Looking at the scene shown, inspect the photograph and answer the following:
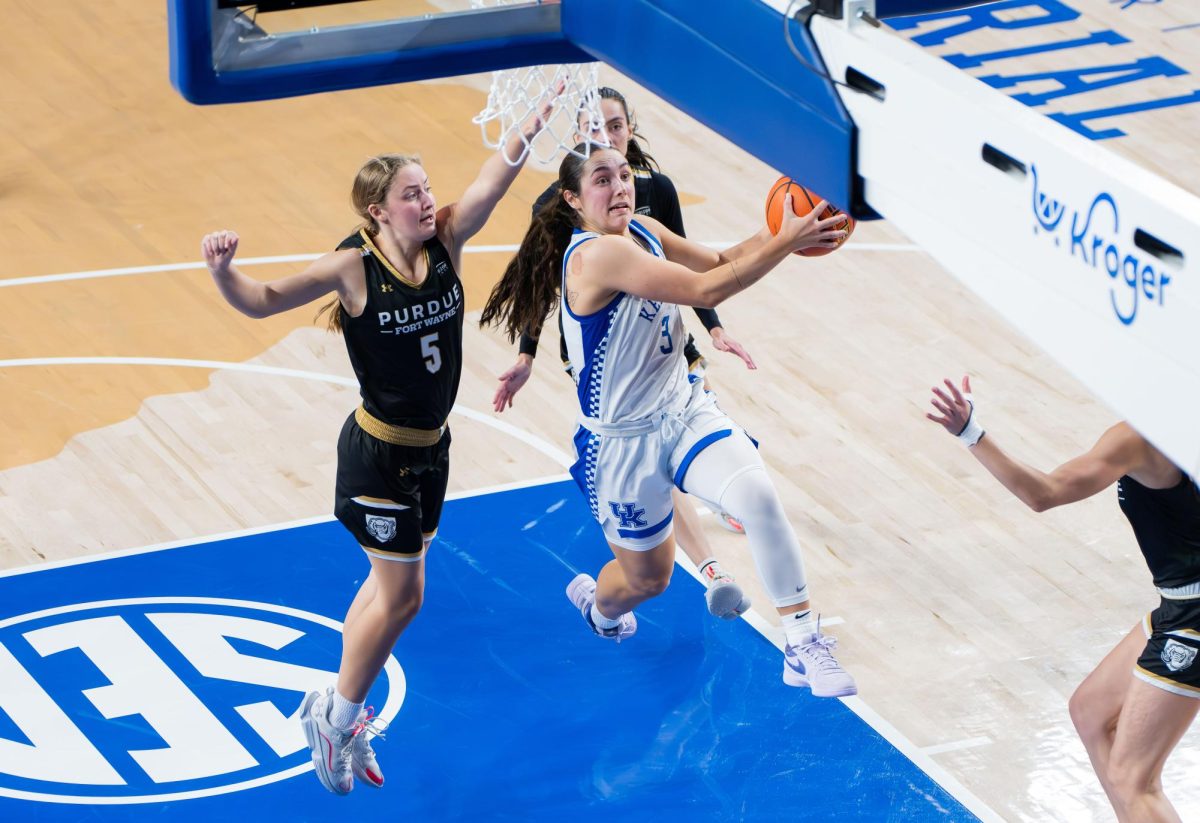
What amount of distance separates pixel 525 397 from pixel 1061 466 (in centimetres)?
411

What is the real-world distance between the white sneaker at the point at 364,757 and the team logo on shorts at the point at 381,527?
24.5 inches

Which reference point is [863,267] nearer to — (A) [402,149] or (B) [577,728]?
(A) [402,149]

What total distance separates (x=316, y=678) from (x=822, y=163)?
12.7ft

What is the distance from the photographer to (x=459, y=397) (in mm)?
8609

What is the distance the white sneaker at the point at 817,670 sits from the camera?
5.50m

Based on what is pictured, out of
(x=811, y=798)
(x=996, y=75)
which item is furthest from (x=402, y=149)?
(x=811, y=798)

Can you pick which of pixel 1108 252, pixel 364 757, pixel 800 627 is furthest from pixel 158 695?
pixel 1108 252

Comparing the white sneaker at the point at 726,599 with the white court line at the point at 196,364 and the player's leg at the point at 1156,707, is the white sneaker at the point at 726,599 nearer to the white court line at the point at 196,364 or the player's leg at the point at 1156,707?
the player's leg at the point at 1156,707

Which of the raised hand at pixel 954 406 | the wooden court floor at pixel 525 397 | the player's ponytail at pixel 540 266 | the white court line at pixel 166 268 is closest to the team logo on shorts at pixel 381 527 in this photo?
the player's ponytail at pixel 540 266

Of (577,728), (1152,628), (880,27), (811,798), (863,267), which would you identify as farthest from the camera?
(863,267)

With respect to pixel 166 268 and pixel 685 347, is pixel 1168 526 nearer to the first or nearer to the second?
pixel 685 347

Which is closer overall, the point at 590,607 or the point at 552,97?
the point at 552,97

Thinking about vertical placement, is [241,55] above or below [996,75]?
above

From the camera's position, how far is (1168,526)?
16.2 feet
